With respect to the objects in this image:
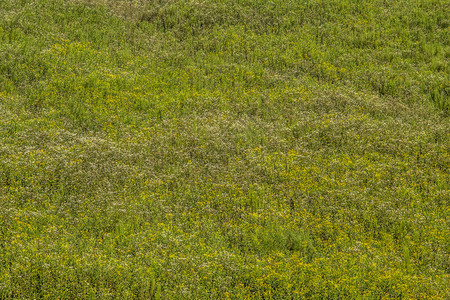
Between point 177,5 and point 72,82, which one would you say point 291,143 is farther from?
point 177,5

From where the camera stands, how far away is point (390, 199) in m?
14.6

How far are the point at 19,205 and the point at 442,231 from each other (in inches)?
481

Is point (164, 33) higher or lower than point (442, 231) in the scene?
higher

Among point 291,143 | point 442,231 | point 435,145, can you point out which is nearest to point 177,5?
point 291,143

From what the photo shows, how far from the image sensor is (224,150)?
17.5 metres

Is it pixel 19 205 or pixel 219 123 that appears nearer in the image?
pixel 19 205

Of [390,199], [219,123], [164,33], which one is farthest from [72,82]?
[390,199]

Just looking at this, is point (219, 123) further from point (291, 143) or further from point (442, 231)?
point (442, 231)

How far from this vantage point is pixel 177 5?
31.5 m

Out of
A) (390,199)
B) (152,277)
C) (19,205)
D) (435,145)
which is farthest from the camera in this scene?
(435,145)

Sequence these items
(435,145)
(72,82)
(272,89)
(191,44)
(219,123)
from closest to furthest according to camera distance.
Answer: (435,145)
(219,123)
(72,82)
(272,89)
(191,44)

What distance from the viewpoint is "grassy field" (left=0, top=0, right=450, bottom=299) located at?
10.6m

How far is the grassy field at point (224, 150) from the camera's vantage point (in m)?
10.6

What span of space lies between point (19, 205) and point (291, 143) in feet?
33.8
